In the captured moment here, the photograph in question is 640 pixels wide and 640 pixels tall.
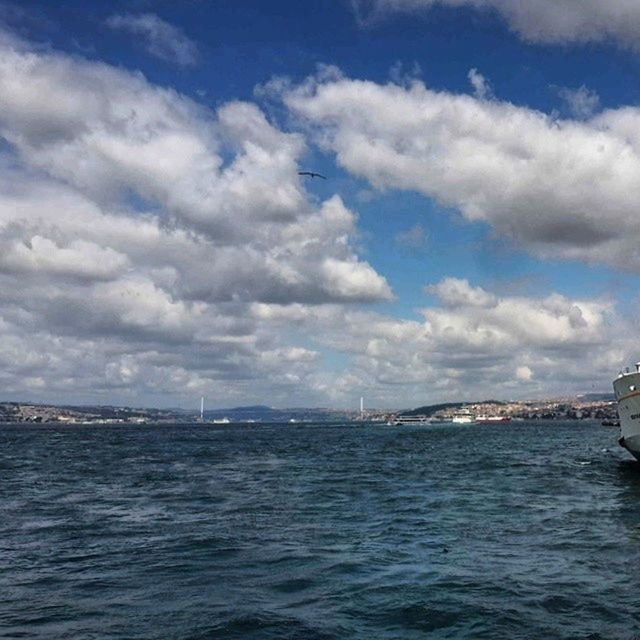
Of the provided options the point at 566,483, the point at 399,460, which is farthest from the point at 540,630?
the point at 399,460

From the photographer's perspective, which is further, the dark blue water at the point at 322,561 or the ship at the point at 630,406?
the ship at the point at 630,406

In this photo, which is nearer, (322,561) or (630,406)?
(322,561)

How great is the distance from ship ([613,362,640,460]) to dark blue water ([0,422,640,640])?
8.63m

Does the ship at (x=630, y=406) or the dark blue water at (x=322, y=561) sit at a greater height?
the ship at (x=630, y=406)

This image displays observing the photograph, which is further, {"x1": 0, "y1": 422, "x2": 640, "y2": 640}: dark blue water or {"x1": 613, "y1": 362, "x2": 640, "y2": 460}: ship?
{"x1": 613, "y1": 362, "x2": 640, "y2": 460}: ship

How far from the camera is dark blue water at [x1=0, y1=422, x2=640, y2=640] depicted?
58.6 ft

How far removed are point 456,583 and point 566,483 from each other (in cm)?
3547

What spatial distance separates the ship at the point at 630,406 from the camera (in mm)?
57781

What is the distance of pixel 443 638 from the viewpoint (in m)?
16.7

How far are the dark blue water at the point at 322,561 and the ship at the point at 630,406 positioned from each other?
8634 millimetres

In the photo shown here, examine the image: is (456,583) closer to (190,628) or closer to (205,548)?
(190,628)

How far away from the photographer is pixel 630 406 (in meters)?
59.0

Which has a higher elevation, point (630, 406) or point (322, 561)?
point (630, 406)

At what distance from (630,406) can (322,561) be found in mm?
42953
